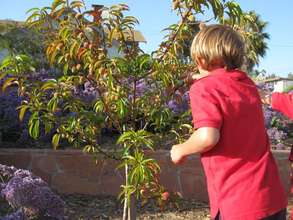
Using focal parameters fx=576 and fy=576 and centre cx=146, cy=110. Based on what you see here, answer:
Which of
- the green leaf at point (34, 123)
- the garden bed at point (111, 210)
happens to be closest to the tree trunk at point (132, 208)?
the green leaf at point (34, 123)

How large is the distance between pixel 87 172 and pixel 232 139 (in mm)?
3355

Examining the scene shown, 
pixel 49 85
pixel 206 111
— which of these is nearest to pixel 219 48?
pixel 206 111

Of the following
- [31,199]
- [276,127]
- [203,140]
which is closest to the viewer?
[203,140]

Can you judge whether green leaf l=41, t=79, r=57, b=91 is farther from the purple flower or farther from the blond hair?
the purple flower

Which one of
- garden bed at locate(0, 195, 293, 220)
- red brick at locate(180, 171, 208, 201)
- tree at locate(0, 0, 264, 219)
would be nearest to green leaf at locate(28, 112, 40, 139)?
tree at locate(0, 0, 264, 219)

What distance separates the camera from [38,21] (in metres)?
3.18

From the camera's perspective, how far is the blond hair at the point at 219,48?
2.30 m

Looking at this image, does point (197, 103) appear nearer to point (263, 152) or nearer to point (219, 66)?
point (219, 66)

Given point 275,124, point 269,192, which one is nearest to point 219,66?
point 269,192

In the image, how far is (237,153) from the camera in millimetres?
2301

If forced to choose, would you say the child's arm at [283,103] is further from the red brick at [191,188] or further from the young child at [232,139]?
the red brick at [191,188]

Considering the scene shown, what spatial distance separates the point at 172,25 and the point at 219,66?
1.05 meters

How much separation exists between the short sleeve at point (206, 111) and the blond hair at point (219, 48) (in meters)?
0.15

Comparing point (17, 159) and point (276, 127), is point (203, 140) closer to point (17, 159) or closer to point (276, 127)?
point (17, 159)
